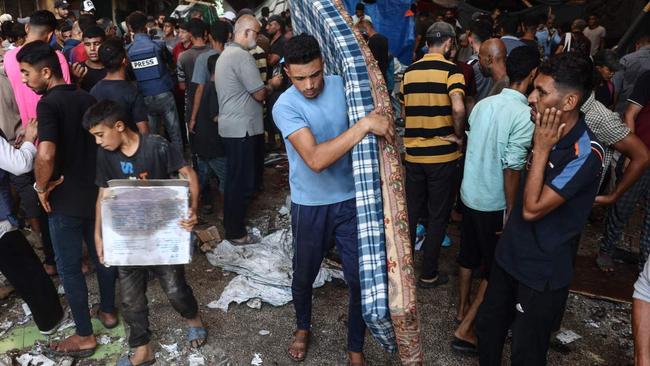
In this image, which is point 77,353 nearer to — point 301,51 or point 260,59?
point 301,51

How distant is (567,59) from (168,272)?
2.43 meters

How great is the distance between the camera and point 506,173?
274 cm

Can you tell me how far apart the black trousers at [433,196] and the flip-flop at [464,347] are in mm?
808

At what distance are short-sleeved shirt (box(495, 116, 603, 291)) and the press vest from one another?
14.2 ft

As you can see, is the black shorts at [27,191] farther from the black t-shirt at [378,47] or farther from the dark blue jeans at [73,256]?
the black t-shirt at [378,47]

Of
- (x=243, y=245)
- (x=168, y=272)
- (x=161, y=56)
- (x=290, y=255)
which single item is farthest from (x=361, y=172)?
(x=161, y=56)

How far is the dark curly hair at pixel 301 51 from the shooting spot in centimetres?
233

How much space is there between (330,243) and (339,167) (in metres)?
0.51

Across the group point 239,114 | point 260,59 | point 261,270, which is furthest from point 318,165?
point 260,59

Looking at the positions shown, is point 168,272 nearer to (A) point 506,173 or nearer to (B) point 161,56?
(A) point 506,173

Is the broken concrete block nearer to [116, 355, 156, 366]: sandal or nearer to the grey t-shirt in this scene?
the grey t-shirt

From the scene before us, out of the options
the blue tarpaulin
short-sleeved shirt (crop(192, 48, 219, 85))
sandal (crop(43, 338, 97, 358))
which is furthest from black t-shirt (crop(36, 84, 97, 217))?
the blue tarpaulin

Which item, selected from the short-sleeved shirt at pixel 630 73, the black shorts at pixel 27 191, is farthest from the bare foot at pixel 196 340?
the short-sleeved shirt at pixel 630 73

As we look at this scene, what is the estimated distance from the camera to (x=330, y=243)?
2830 mm
